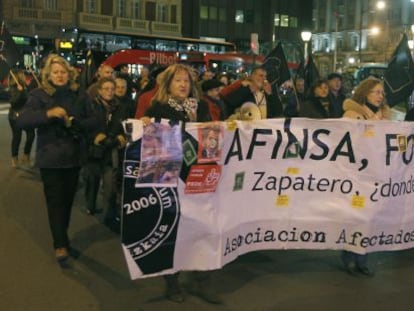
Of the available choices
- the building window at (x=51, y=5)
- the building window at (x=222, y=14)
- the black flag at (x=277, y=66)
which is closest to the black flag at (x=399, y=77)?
the black flag at (x=277, y=66)

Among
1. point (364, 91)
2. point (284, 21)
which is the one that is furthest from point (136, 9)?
point (364, 91)

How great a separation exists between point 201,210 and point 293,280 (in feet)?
4.04

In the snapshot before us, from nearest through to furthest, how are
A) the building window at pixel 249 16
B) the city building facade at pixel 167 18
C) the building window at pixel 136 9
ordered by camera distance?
the city building facade at pixel 167 18 → the building window at pixel 136 9 → the building window at pixel 249 16

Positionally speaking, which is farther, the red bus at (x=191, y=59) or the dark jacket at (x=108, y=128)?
the red bus at (x=191, y=59)

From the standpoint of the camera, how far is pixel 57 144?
5551 mm

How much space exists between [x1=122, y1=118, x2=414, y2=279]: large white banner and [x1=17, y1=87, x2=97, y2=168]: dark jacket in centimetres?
125

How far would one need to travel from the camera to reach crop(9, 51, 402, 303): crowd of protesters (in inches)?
193

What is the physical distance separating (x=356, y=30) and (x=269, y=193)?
3422 inches

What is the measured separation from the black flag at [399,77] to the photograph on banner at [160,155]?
16.6 ft

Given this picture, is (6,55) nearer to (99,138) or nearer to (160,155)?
(99,138)

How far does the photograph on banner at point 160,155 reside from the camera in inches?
177

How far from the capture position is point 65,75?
18.6ft

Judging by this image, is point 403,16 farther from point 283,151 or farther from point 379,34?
point 283,151

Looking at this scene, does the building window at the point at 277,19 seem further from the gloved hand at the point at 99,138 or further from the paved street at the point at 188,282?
the paved street at the point at 188,282
